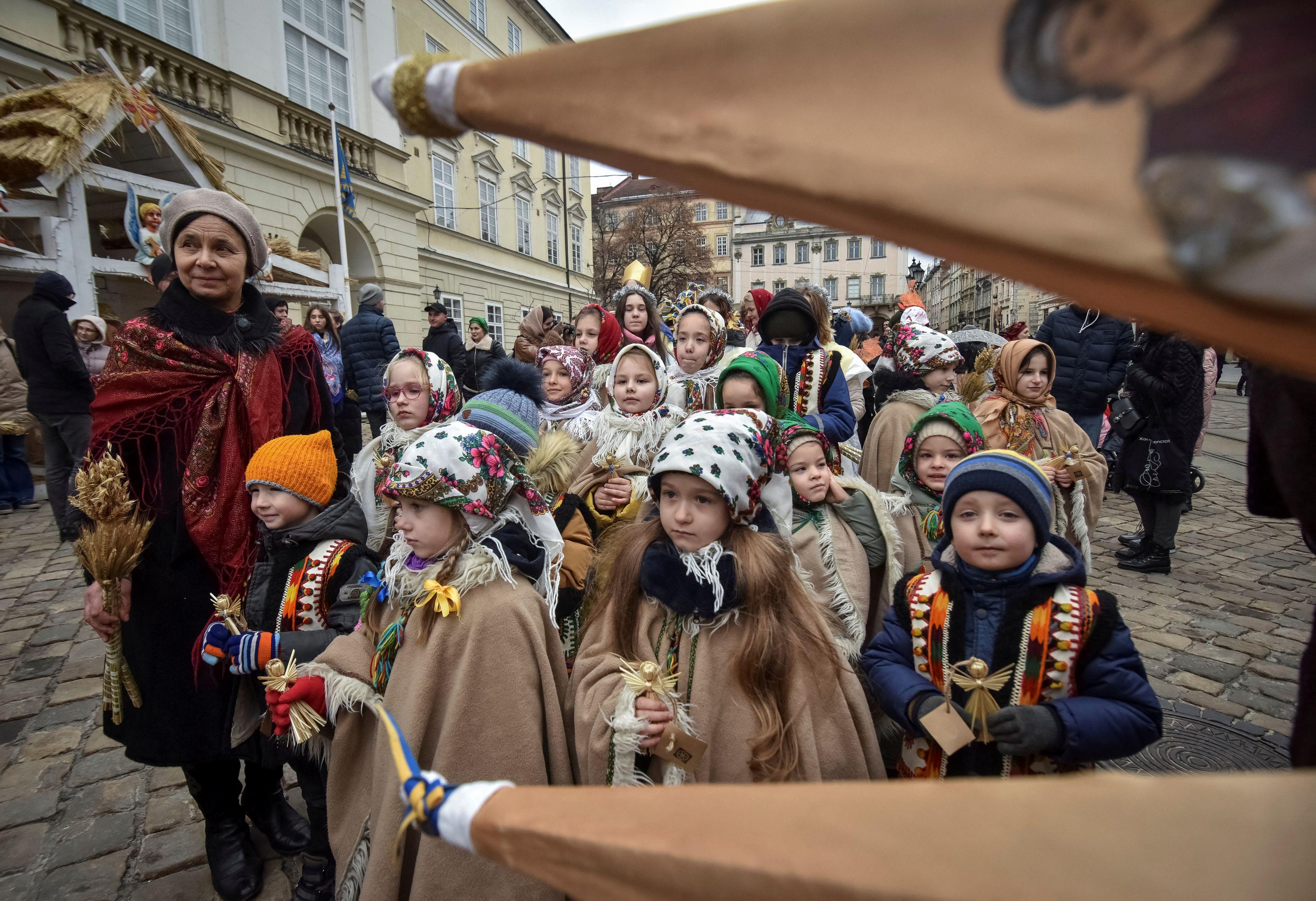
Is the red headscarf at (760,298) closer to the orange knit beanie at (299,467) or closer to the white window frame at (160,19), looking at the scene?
the orange knit beanie at (299,467)

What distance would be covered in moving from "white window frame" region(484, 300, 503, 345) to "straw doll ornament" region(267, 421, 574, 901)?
22637 mm

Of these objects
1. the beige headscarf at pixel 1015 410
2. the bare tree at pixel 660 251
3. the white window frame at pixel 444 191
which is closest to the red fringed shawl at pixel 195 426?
the beige headscarf at pixel 1015 410

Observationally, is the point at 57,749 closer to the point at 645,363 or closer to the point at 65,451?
the point at 645,363

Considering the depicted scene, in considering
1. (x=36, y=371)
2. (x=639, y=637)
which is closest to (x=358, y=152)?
(x=36, y=371)

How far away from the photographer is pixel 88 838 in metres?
2.73

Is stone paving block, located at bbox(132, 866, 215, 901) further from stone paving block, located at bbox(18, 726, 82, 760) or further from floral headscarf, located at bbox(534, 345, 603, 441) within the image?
floral headscarf, located at bbox(534, 345, 603, 441)

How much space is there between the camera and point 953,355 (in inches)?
187

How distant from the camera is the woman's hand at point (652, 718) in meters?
1.91

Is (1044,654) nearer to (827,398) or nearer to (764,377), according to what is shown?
(764,377)

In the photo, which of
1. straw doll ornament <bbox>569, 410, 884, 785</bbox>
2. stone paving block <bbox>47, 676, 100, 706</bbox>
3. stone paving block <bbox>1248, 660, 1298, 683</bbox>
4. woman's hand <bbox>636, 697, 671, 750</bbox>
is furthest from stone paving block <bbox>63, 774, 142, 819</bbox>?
stone paving block <bbox>1248, 660, 1298, 683</bbox>

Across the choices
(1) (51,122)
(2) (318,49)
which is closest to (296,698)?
(1) (51,122)

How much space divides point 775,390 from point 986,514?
173cm

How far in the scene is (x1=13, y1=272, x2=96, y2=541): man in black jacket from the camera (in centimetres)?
607

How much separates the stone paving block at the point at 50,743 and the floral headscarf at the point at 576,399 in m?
3.12
